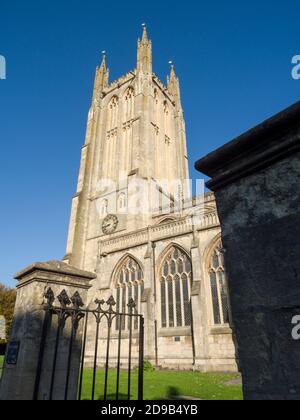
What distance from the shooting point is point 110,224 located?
82.0 feet

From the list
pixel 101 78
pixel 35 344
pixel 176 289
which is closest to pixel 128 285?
pixel 176 289

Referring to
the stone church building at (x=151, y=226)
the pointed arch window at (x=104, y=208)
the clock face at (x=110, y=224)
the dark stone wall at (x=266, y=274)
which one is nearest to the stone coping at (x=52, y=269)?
the dark stone wall at (x=266, y=274)

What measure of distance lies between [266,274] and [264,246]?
0.18m

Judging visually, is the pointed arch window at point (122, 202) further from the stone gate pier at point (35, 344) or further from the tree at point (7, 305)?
the stone gate pier at point (35, 344)

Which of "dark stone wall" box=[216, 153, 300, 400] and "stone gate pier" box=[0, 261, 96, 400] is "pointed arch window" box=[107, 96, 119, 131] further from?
"dark stone wall" box=[216, 153, 300, 400]

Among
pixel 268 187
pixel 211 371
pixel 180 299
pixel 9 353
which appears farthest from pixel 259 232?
pixel 180 299

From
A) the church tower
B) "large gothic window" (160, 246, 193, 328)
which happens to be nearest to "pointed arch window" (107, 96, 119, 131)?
the church tower

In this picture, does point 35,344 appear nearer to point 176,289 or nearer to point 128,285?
point 176,289

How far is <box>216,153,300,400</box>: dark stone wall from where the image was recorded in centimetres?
155

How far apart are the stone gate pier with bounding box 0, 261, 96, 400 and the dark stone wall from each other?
9.02ft

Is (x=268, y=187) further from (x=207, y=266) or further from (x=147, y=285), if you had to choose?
(x=147, y=285)

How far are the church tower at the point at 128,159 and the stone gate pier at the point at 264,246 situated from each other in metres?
20.5

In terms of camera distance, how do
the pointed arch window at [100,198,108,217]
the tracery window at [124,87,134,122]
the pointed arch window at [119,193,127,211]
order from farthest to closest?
the tracery window at [124,87,134,122]
the pointed arch window at [100,198,108,217]
the pointed arch window at [119,193,127,211]

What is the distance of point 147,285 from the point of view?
16906mm
